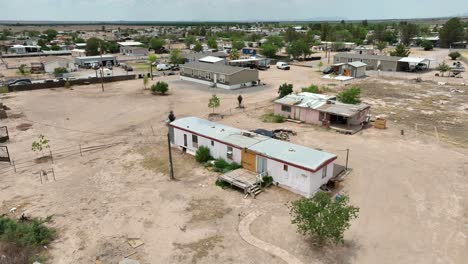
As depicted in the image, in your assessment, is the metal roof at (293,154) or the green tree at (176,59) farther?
the green tree at (176,59)

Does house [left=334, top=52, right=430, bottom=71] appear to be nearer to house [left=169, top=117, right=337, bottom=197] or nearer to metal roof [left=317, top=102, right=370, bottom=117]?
metal roof [left=317, top=102, right=370, bottom=117]

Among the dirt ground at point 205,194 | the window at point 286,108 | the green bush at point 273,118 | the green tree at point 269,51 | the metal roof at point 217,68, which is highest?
the green tree at point 269,51

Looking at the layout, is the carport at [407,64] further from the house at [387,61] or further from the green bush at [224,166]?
the green bush at [224,166]

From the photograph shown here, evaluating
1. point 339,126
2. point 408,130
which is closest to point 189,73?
point 339,126

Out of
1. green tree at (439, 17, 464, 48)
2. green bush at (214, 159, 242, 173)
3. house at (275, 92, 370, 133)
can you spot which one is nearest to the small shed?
house at (275, 92, 370, 133)

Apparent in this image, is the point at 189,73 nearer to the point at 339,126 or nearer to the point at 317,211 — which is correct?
the point at 339,126

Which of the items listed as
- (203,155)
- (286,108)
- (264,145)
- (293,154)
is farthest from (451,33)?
(203,155)

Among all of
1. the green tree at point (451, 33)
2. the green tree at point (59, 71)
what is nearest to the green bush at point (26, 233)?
the green tree at point (59, 71)
